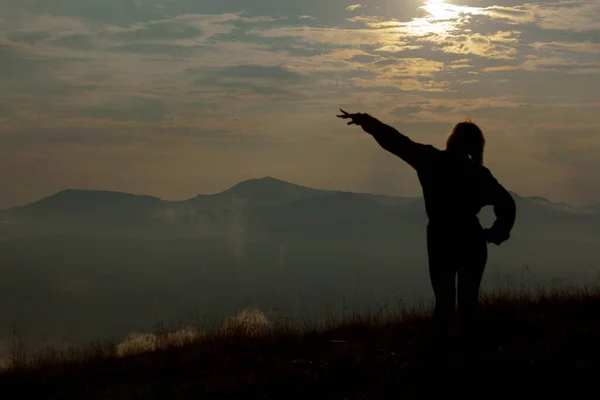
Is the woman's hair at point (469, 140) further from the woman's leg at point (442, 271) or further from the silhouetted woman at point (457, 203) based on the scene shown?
the woman's leg at point (442, 271)

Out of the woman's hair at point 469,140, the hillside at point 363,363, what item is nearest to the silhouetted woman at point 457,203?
the woman's hair at point 469,140

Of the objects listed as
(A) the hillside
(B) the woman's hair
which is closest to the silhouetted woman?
(B) the woman's hair

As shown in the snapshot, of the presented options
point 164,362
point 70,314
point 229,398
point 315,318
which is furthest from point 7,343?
point 70,314

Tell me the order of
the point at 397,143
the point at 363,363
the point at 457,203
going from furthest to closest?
the point at 363,363 → the point at 397,143 → the point at 457,203

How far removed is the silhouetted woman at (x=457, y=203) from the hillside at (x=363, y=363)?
35.1 inches

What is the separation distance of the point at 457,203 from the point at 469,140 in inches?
26.4

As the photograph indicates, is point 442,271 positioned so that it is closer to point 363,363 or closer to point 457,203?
point 457,203

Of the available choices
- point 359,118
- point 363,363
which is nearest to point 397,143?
point 359,118

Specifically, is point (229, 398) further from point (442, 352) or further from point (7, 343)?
point (7, 343)

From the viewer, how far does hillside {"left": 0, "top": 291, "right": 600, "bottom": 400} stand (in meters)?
6.93

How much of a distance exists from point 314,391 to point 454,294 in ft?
6.20

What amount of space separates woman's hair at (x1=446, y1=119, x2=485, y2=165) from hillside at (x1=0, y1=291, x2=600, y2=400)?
2.12m

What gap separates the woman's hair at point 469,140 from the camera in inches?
305

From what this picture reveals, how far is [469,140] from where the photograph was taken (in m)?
7.75
